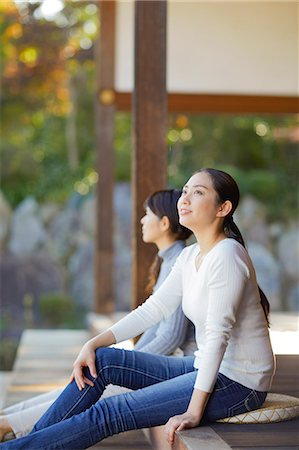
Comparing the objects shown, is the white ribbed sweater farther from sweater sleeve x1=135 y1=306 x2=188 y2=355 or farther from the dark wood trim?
the dark wood trim

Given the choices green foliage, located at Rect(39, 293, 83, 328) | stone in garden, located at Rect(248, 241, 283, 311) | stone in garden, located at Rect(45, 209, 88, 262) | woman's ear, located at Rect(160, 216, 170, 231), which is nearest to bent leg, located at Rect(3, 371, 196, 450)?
woman's ear, located at Rect(160, 216, 170, 231)

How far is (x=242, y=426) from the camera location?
2.56m

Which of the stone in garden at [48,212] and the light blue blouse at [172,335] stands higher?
the stone in garden at [48,212]

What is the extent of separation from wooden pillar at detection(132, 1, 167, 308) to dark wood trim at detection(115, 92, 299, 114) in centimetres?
258

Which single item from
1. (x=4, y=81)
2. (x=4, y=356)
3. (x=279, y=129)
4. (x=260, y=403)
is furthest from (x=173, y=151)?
(x=260, y=403)

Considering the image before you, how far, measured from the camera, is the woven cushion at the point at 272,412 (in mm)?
2572

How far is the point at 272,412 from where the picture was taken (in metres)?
2.60

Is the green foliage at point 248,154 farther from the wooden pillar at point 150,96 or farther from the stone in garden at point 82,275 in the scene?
the wooden pillar at point 150,96

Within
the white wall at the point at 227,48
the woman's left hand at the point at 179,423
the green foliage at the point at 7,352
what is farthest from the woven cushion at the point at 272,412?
the green foliage at the point at 7,352

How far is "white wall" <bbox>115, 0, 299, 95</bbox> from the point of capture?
6578 mm

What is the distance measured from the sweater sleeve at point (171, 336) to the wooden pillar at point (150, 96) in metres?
1.05

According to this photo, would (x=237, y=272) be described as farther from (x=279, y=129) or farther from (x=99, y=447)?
(x=279, y=129)

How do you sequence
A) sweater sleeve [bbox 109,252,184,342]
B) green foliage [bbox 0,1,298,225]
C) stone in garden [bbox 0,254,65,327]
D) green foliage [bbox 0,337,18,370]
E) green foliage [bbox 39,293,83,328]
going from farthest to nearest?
green foliage [bbox 0,1,298,225] → stone in garden [bbox 0,254,65,327] → green foliage [bbox 39,293,83,328] → green foliage [bbox 0,337,18,370] → sweater sleeve [bbox 109,252,184,342]

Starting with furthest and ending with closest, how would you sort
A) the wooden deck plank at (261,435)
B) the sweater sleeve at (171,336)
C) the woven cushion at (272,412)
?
the sweater sleeve at (171,336) → the woven cushion at (272,412) → the wooden deck plank at (261,435)
